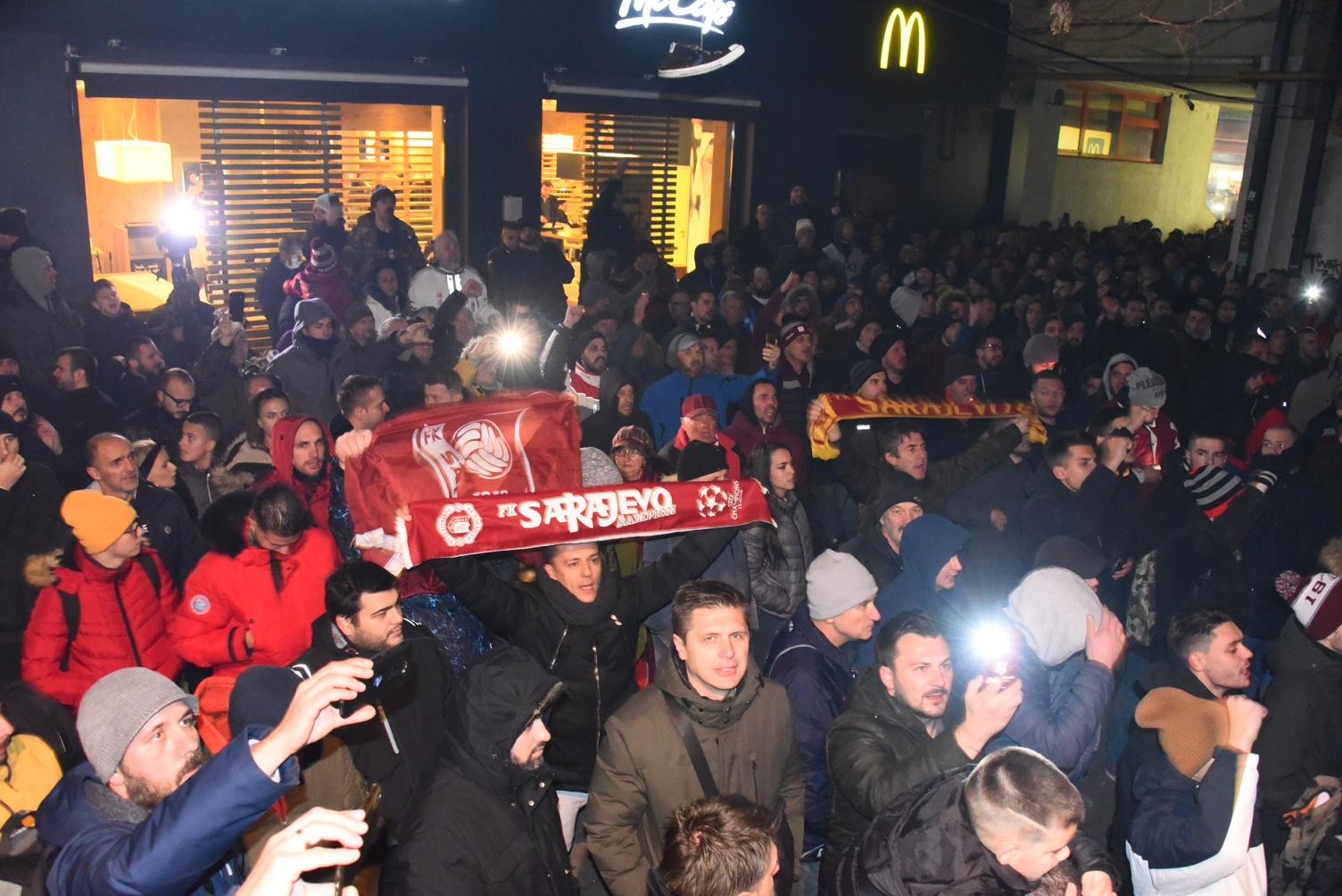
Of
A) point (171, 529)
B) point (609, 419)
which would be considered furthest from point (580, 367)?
point (171, 529)

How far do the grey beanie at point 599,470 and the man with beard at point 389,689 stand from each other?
5.99ft

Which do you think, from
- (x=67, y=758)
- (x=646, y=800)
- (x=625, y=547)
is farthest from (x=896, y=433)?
(x=67, y=758)

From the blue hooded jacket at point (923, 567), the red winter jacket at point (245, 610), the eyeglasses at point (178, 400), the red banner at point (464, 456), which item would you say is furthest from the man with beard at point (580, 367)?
the red winter jacket at point (245, 610)

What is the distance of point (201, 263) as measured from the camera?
13055 millimetres

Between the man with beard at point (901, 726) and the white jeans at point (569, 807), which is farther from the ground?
the man with beard at point (901, 726)

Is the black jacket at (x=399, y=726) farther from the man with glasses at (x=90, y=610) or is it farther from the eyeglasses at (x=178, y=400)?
the eyeglasses at (x=178, y=400)

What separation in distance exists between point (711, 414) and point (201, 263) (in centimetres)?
849

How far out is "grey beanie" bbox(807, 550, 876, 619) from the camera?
4.55m

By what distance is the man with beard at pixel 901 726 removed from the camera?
366cm

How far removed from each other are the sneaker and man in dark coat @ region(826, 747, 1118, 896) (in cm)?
1154

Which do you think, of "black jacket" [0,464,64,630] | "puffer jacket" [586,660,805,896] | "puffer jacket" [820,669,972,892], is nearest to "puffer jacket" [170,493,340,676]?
"black jacket" [0,464,64,630]

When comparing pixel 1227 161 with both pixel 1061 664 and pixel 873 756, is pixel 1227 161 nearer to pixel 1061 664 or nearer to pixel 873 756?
pixel 1061 664

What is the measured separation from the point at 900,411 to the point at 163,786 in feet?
17.5

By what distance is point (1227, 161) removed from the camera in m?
35.5
